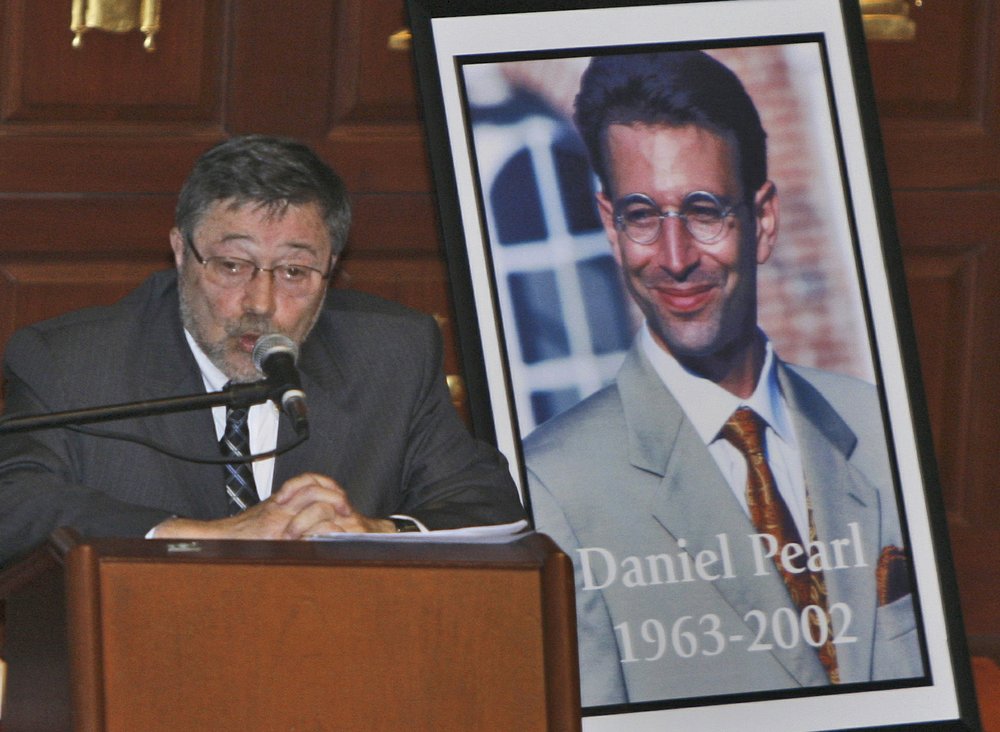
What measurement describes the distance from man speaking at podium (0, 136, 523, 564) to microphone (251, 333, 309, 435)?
1.50 ft

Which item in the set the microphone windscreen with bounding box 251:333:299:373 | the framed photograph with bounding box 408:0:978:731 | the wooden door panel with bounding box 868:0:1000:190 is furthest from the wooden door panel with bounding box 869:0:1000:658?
the microphone windscreen with bounding box 251:333:299:373

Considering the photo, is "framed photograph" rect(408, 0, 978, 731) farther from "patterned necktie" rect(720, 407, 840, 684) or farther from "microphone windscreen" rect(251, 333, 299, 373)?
"microphone windscreen" rect(251, 333, 299, 373)

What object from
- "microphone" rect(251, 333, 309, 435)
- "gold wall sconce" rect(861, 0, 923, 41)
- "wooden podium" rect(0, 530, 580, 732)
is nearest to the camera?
"wooden podium" rect(0, 530, 580, 732)

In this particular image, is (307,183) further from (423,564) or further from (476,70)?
(423,564)

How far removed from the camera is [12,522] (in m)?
2.36

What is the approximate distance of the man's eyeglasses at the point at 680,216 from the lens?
3.16 metres

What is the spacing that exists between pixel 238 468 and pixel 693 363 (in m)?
1.03

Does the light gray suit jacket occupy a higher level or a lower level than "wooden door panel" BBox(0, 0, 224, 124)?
lower

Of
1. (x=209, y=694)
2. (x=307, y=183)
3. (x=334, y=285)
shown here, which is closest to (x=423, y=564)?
(x=209, y=694)

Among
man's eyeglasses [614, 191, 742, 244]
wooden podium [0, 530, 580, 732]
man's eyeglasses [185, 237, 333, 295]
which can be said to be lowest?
wooden podium [0, 530, 580, 732]

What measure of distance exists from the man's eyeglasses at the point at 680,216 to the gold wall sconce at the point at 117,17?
1109mm

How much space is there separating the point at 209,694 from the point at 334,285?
1874 millimetres

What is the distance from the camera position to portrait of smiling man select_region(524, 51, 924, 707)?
10.2ft

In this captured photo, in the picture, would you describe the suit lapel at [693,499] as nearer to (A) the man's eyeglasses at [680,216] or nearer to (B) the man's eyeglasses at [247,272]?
(A) the man's eyeglasses at [680,216]
